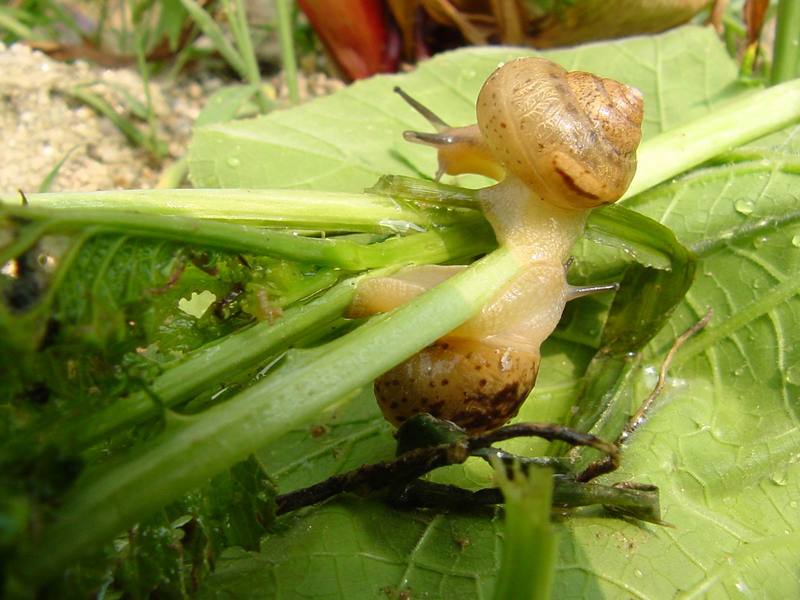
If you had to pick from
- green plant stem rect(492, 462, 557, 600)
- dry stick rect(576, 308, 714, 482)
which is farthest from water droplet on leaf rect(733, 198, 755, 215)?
green plant stem rect(492, 462, 557, 600)

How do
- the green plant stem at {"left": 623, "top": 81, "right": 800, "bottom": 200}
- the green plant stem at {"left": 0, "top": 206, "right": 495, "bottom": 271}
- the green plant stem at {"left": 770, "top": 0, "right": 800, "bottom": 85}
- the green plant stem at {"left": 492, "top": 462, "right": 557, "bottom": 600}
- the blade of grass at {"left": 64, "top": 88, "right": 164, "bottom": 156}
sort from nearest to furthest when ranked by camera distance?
the green plant stem at {"left": 492, "top": 462, "right": 557, "bottom": 600} → the green plant stem at {"left": 0, "top": 206, "right": 495, "bottom": 271} → the green plant stem at {"left": 623, "top": 81, "right": 800, "bottom": 200} → the green plant stem at {"left": 770, "top": 0, "right": 800, "bottom": 85} → the blade of grass at {"left": 64, "top": 88, "right": 164, "bottom": 156}

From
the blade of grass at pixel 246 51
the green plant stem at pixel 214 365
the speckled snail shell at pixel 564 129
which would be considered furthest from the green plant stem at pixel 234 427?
the blade of grass at pixel 246 51

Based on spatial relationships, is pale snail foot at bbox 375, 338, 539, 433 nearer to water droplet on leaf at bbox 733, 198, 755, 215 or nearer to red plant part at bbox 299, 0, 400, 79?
water droplet on leaf at bbox 733, 198, 755, 215

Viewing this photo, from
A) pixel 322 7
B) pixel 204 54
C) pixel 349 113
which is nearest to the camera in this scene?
pixel 349 113

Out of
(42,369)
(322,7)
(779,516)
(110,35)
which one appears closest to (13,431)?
(42,369)

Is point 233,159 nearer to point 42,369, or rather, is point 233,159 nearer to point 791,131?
point 42,369

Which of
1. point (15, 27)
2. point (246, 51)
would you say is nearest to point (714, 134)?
point (246, 51)

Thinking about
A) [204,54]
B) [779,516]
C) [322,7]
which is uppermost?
[322,7]

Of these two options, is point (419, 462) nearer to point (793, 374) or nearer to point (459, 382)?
point (459, 382)
